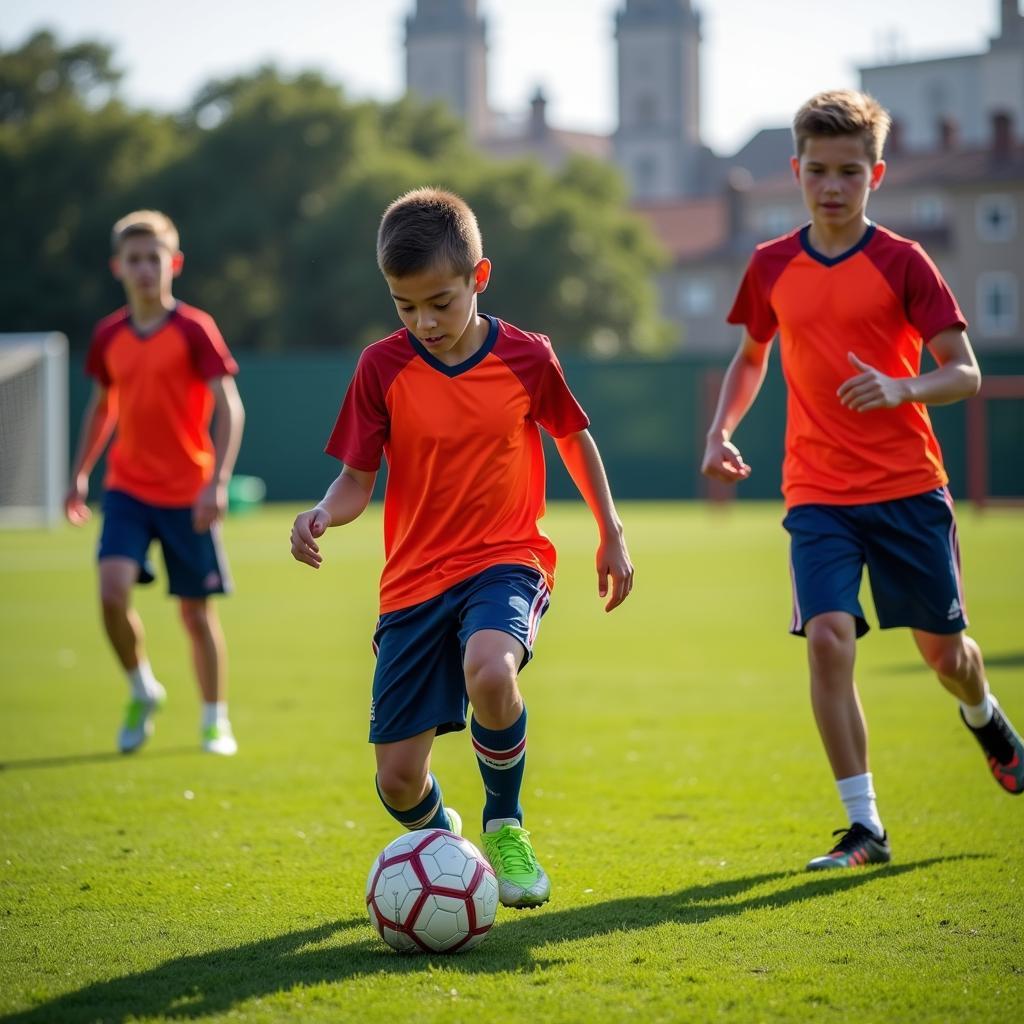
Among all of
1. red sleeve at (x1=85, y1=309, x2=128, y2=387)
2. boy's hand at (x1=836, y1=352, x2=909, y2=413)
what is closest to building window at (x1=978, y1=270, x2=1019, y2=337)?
red sleeve at (x1=85, y1=309, x2=128, y2=387)

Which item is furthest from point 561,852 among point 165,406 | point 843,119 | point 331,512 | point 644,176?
point 644,176

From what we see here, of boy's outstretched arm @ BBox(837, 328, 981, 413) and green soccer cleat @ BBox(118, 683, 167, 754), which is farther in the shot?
green soccer cleat @ BBox(118, 683, 167, 754)

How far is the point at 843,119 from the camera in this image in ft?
16.7

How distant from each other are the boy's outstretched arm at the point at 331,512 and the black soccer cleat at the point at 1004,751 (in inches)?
90.7

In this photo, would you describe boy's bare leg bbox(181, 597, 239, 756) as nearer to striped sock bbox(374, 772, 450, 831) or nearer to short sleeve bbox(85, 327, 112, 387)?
short sleeve bbox(85, 327, 112, 387)

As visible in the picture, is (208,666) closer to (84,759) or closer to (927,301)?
(84,759)

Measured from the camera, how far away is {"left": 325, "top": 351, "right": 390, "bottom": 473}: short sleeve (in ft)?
15.1

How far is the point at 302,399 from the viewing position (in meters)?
32.2

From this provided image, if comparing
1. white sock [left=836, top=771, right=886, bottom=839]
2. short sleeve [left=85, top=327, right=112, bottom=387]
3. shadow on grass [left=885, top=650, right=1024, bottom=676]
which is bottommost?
shadow on grass [left=885, top=650, right=1024, bottom=676]

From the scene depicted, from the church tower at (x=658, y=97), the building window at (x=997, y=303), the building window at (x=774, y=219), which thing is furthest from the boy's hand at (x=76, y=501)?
the church tower at (x=658, y=97)

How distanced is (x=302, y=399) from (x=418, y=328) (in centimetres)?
2819

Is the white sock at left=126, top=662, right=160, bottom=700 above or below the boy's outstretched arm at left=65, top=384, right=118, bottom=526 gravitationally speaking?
below

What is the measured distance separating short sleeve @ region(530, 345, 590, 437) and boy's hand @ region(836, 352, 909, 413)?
773 mm

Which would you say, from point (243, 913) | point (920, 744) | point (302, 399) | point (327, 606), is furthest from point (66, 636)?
point (302, 399)
